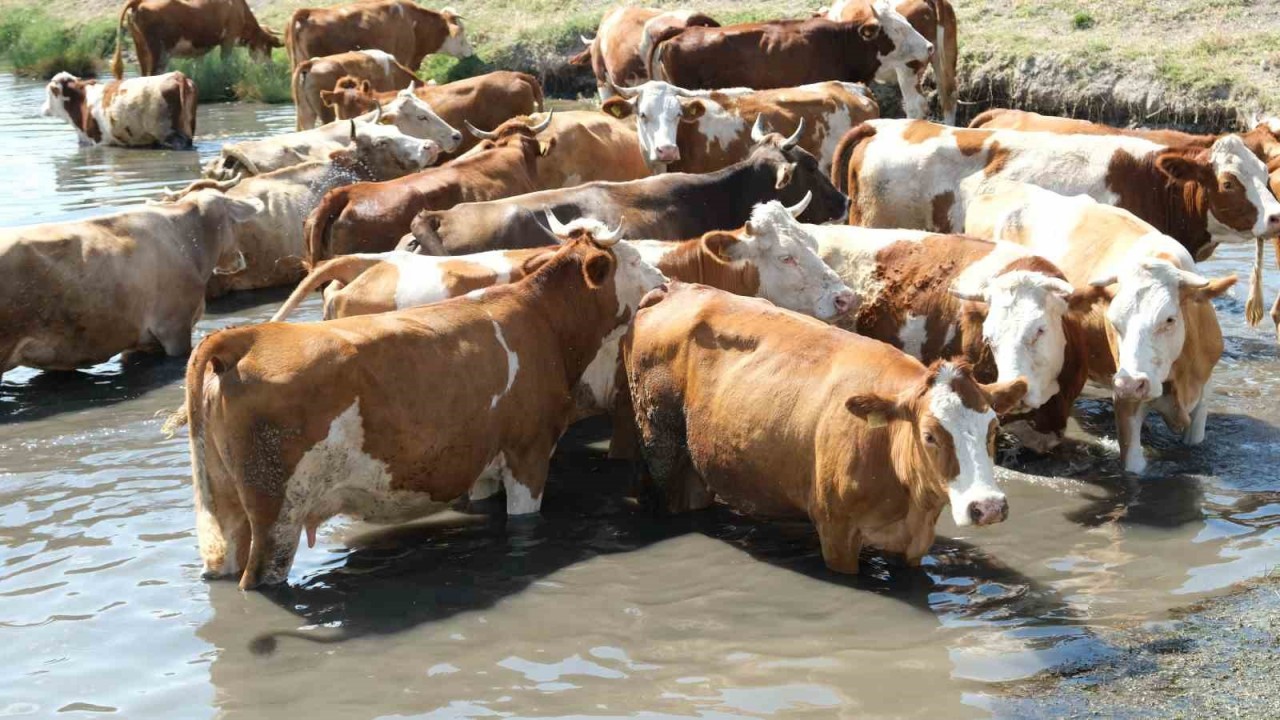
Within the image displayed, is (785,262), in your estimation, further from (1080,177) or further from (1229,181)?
(1229,181)

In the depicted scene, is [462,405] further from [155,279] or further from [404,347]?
[155,279]

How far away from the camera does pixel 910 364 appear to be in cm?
704

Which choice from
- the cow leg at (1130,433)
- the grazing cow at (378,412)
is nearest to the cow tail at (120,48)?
the grazing cow at (378,412)

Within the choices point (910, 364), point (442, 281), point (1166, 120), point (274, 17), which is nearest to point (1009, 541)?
point (910, 364)

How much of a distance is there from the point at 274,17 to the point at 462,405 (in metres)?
26.4

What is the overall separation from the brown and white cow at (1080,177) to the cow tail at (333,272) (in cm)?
405

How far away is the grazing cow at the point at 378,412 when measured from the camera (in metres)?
6.74

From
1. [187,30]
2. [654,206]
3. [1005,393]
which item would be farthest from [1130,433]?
[187,30]

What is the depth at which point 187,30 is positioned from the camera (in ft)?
87.8

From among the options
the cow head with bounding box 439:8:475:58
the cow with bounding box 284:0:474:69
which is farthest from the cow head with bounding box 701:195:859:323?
the cow head with bounding box 439:8:475:58

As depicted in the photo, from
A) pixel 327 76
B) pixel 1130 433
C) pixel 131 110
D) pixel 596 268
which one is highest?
pixel 596 268

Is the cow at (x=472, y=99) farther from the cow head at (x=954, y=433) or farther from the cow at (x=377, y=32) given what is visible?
the cow head at (x=954, y=433)

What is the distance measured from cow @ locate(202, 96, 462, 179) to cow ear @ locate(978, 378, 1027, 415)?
779 cm

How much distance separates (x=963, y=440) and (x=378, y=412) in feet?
8.46
